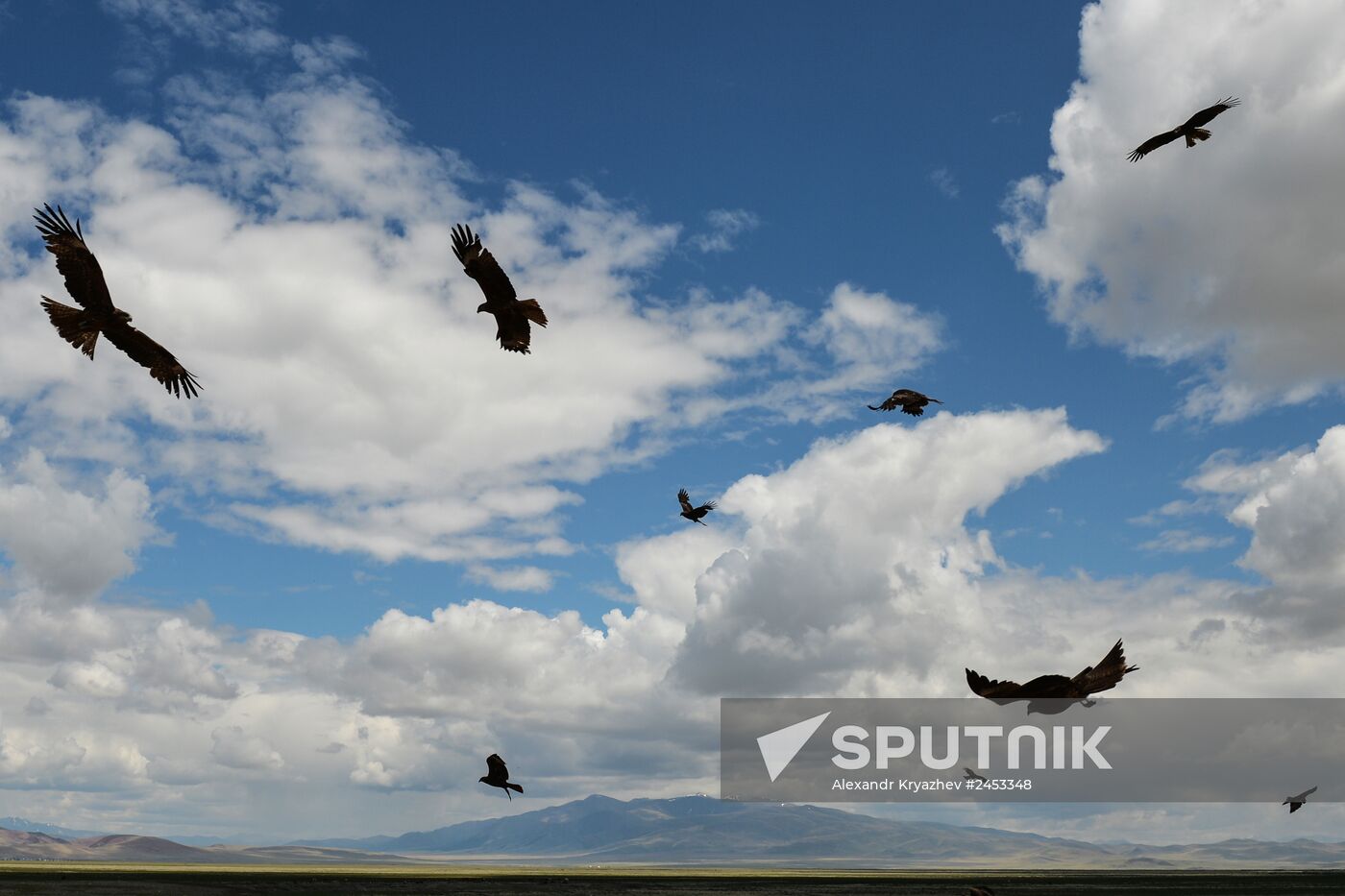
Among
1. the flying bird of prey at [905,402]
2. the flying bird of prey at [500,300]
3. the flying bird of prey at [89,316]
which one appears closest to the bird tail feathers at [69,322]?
the flying bird of prey at [89,316]

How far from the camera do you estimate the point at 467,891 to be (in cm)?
11544

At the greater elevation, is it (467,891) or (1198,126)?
(1198,126)

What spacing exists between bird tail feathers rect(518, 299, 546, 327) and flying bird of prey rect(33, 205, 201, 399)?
9.37 m

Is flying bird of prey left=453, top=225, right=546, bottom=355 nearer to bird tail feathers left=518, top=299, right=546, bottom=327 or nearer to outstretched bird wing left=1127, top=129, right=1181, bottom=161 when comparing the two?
bird tail feathers left=518, top=299, right=546, bottom=327

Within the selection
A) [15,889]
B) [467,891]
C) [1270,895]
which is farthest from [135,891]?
[1270,895]

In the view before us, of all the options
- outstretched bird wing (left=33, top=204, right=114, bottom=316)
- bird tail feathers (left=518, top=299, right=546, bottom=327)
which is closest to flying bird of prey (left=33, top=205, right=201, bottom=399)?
outstretched bird wing (left=33, top=204, right=114, bottom=316)

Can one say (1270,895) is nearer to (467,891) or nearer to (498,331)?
(467,891)

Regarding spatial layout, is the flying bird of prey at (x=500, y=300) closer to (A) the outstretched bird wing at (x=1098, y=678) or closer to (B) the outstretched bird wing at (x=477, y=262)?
(B) the outstretched bird wing at (x=477, y=262)

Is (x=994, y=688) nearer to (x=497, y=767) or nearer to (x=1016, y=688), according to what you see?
(x=1016, y=688)

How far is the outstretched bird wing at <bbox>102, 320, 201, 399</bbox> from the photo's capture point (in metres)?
29.0

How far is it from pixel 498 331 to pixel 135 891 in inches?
3643

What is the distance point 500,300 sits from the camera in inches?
1161

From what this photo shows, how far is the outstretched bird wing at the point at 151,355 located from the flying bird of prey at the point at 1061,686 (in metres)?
22.1

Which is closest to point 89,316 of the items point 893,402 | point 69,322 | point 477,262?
point 69,322
